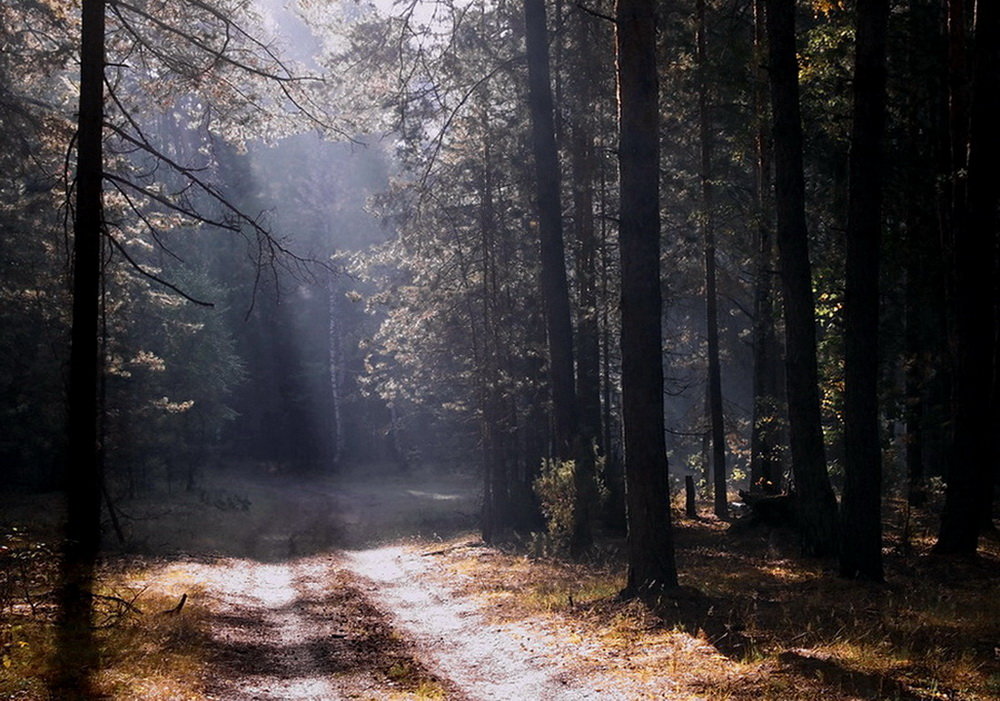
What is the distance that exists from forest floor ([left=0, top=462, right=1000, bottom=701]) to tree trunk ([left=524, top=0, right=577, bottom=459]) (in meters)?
3.23

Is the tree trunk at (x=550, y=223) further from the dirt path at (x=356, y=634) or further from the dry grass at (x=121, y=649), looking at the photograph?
the dry grass at (x=121, y=649)

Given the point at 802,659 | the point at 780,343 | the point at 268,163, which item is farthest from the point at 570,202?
the point at 268,163

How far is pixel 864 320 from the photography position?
1149 centimetres

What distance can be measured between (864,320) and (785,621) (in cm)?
440

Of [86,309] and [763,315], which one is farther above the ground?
[763,315]

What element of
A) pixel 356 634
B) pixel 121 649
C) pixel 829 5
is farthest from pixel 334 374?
pixel 121 649

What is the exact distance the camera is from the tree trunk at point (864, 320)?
450 inches

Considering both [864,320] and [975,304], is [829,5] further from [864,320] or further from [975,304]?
[864,320]

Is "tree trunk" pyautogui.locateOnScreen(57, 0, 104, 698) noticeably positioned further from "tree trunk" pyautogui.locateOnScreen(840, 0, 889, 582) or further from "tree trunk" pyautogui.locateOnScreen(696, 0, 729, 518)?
"tree trunk" pyautogui.locateOnScreen(696, 0, 729, 518)

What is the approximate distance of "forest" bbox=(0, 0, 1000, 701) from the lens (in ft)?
28.9

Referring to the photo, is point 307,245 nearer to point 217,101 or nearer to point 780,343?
point 780,343

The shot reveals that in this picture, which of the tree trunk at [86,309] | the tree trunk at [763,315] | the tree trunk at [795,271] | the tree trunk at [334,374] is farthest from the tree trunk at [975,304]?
the tree trunk at [334,374]

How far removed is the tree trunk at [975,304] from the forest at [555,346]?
50 mm

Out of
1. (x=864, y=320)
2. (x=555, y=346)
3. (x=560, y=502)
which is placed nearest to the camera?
(x=864, y=320)
